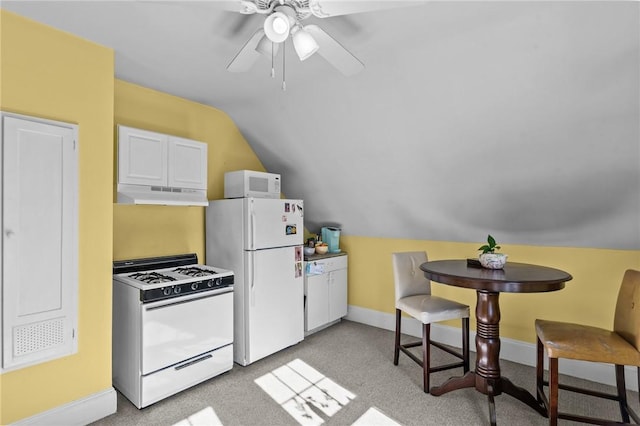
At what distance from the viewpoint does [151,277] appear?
2.84 m

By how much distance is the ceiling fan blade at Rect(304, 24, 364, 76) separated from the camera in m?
1.68

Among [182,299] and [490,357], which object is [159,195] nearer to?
[182,299]

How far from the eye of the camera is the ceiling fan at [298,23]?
1514 mm

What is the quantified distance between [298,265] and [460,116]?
216cm

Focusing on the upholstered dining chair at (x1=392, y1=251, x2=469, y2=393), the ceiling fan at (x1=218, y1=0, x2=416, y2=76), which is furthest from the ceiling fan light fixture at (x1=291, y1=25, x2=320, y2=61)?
the upholstered dining chair at (x1=392, y1=251, x2=469, y2=393)

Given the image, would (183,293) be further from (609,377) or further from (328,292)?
(609,377)

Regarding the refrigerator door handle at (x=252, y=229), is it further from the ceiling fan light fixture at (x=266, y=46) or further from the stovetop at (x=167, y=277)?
the ceiling fan light fixture at (x=266, y=46)

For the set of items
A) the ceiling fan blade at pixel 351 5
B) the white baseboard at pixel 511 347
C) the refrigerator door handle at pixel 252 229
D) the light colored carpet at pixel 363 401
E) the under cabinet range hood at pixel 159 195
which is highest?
the ceiling fan blade at pixel 351 5

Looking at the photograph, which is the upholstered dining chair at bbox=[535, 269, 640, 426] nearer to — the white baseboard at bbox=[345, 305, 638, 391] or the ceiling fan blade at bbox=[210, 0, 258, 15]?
the white baseboard at bbox=[345, 305, 638, 391]

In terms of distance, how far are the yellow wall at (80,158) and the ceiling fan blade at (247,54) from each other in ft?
3.84

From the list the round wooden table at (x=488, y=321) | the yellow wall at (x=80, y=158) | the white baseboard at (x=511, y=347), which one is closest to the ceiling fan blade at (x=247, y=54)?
the yellow wall at (x=80, y=158)

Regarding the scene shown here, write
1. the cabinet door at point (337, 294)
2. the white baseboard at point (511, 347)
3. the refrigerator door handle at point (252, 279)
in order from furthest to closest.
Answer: the cabinet door at point (337, 294) < the refrigerator door handle at point (252, 279) < the white baseboard at point (511, 347)

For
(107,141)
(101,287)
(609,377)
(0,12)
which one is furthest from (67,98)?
(609,377)

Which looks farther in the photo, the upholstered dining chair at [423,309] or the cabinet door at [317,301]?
the cabinet door at [317,301]
